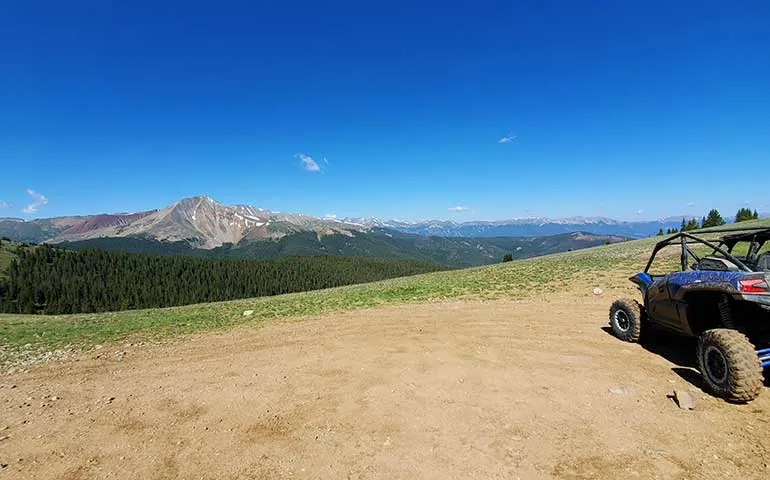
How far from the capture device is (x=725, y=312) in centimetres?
727

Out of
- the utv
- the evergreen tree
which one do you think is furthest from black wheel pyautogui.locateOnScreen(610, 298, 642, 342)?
the evergreen tree

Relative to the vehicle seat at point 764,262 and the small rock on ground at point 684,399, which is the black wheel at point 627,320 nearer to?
the vehicle seat at point 764,262

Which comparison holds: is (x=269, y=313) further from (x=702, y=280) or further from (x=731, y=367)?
(x=731, y=367)

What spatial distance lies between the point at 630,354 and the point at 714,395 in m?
2.40

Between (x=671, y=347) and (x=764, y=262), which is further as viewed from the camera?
(x=671, y=347)

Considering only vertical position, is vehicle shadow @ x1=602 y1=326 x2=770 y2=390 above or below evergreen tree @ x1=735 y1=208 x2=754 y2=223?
below

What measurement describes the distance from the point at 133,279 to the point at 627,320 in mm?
187569

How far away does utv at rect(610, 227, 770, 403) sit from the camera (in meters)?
6.27

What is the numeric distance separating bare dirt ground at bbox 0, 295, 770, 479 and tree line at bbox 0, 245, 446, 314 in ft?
492

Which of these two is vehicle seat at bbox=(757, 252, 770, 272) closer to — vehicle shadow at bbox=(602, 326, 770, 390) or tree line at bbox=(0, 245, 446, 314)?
vehicle shadow at bbox=(602, 326, 770, 390)

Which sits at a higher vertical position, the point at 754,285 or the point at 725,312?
the point at 754,285

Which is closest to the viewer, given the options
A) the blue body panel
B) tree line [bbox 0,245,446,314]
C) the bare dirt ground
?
the bare dirt ground

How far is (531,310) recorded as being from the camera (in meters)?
15.0

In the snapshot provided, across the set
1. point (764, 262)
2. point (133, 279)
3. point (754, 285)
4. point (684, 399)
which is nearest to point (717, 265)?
point (764, 262)
